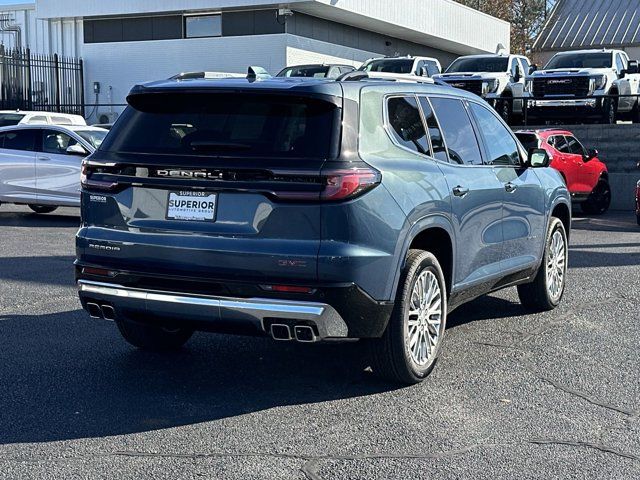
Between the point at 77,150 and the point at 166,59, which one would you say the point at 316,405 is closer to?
the point at 77,150

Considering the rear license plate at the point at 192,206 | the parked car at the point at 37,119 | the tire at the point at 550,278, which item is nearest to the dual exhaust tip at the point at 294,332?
the rear license plate at the point at 192,206

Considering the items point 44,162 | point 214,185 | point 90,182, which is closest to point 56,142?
point 44,162

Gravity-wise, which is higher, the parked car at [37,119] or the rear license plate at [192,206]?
the rear license plate at [192,206]

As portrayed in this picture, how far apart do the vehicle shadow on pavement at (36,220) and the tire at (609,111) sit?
12.7 meters

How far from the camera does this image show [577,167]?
18.7 m

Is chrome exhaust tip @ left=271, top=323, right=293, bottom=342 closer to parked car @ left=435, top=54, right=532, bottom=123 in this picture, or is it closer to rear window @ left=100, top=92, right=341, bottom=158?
rear window @ left=100, top=92, right=341, bottom=158

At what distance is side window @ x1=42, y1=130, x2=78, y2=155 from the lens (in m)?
16.9

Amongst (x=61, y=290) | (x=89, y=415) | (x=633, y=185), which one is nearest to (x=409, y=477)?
(x=89, y=415)

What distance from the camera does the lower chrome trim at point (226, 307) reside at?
5.34 meters

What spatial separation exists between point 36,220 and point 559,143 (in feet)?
31.7

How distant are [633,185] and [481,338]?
1512 cm

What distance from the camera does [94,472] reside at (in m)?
4.57

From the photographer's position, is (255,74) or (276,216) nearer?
(276,216)

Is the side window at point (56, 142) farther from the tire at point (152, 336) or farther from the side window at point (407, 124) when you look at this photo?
the side window at point (407, 124)
